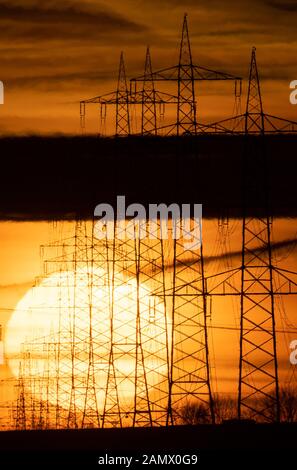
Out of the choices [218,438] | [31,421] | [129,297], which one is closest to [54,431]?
[129,297]

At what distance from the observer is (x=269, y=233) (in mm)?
72062

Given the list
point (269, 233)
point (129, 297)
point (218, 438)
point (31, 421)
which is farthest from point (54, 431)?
point (31, 421)

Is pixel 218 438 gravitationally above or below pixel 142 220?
below

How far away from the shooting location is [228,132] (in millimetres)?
72812

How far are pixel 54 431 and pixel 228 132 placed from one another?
22.0 m

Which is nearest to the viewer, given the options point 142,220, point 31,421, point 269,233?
point 269,233
